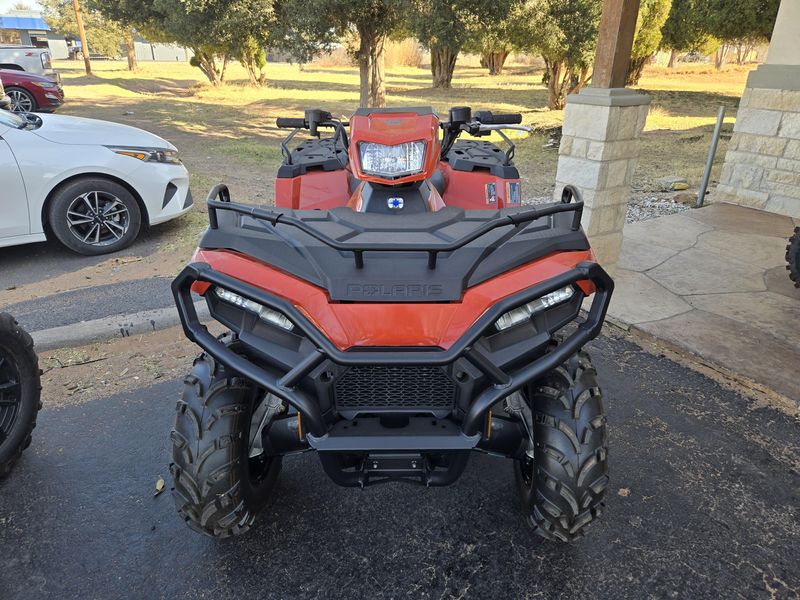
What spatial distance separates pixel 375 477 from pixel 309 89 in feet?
81.3

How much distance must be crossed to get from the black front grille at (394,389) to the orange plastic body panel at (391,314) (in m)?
0.18

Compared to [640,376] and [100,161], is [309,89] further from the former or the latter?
[640,376]

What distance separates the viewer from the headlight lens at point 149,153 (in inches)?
218

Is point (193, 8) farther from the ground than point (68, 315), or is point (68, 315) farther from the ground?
point (193, 8)

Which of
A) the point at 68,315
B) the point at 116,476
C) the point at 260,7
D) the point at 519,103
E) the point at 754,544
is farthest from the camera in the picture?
the point at 519,103

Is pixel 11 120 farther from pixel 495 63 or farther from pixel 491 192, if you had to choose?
pixel 495 63

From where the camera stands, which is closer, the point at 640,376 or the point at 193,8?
the point at 640,376

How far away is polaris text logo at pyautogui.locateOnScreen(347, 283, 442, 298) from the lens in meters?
1.77

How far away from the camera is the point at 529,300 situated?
1769mm

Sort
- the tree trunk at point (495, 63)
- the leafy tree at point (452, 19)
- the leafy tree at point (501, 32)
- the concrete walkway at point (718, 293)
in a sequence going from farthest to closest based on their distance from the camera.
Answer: the tree trunk at point (495, 63) → the leafy tree at point (501, 32) → the leafy tree at point (452, 19) → the concrete walkway at point (718, 293)

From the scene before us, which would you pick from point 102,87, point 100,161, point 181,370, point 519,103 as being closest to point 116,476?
point 181,370

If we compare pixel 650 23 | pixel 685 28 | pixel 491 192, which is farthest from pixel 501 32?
pixel 491 192

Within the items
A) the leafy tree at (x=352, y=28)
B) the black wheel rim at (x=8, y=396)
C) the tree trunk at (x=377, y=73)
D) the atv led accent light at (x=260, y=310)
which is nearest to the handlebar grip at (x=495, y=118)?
the atv led accent light at (x=260, y=310)

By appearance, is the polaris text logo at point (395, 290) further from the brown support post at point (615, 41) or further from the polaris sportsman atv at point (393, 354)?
the brown support post at point (615, 41)
